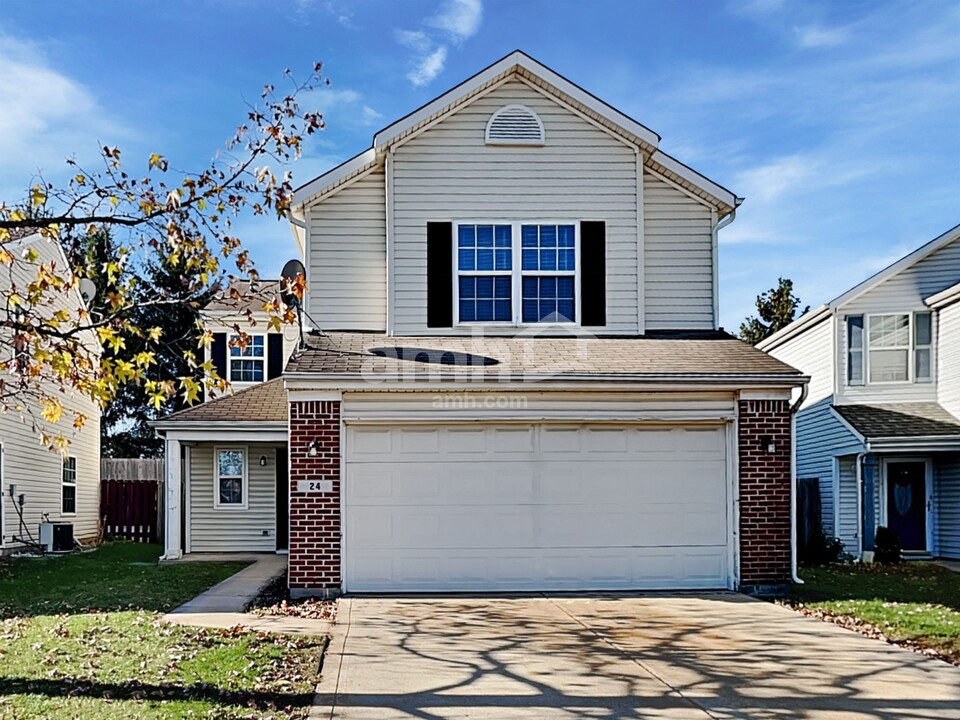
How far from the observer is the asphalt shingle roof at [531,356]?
1284 centimetres

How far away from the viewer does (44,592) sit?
13258 millimetres

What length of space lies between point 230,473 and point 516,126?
31.3ft

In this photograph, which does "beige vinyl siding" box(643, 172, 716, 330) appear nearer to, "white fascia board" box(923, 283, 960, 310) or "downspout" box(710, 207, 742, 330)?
"downspout" box(710, 207, 742, 330)

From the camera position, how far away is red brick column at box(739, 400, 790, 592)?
42.0 ft

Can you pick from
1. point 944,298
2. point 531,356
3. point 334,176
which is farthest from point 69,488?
point 944,298

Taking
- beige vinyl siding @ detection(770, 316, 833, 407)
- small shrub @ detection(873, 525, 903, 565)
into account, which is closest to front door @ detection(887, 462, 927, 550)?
small shrub @ detection(873, 525, 903, 565)

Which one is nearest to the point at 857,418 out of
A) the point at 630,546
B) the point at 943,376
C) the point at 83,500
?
the point at 943,376

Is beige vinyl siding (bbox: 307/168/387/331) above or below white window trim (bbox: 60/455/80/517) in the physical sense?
above

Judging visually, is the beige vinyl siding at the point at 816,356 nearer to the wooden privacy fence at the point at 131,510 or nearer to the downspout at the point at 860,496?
the downspout at the point at 860,496

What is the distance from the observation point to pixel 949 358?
18953 millimetres

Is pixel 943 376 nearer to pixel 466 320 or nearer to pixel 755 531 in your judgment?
pixel 755 531

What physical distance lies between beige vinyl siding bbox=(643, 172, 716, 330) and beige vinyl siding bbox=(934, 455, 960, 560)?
7.19 m

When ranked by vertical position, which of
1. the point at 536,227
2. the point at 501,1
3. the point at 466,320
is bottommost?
the point at 466,320

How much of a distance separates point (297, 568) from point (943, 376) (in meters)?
13.7
